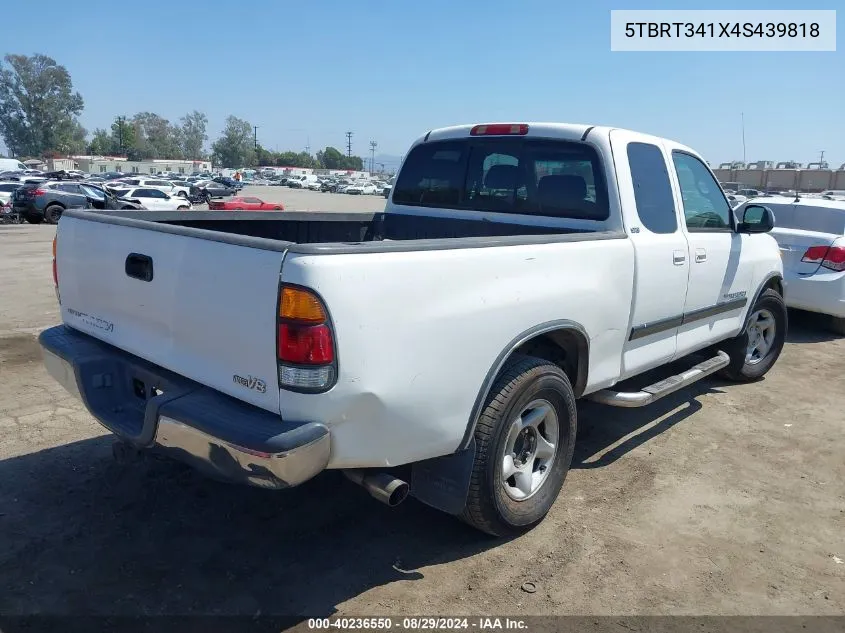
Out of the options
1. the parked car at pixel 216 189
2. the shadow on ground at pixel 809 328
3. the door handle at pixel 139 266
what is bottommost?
the shadow on ground at pixel 809 328

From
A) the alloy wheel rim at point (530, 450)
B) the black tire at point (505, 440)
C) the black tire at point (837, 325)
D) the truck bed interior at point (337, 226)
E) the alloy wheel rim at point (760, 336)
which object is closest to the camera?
the black tire at point (505, 440)

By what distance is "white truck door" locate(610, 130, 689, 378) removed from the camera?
4.00m

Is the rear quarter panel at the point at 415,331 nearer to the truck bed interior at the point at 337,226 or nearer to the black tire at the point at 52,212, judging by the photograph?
the truck bed interior at the point at 337,226

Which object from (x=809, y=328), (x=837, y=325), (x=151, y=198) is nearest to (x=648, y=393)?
(x=837, y=325)

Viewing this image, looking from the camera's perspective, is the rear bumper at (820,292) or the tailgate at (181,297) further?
the rear bumper at (820,292)

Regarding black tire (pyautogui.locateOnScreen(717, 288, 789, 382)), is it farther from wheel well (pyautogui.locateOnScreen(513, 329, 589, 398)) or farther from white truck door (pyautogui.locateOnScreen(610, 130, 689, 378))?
wheel well (pyautogui.locateOnScreen(513, 329, 589, 398))

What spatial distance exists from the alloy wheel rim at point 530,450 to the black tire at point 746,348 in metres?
3.04

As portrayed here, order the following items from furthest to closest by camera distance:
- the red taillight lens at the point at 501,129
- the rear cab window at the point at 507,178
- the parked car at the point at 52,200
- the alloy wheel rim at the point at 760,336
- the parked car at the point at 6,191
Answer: the parked car at the point at 6,191, the parked car at the point at 52,200, the alloy wheel rim at the point at 760,336, the red taillight lens at the point at 501,129, the rear cab window at the point at 507,178

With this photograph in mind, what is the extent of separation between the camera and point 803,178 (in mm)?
61688

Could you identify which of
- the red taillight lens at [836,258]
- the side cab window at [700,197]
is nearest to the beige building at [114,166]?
the red taillight lens at [836,258]

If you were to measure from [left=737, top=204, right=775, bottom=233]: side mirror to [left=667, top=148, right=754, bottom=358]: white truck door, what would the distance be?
0.09 metres

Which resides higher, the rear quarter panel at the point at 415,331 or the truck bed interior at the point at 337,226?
the truck bed interior at the point at 337,226

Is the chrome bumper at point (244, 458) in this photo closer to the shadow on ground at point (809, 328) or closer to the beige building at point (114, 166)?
the shadow on ground at point (809, 328)

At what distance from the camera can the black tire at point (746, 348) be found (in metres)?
5.88
